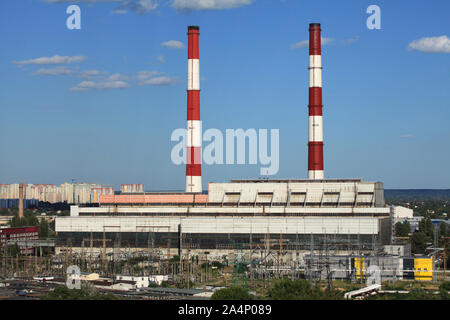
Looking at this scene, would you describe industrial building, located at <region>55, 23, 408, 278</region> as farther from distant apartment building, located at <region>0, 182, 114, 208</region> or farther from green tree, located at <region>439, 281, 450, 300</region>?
distant apartment building, located at <region>0, 182, 114, 208</region>

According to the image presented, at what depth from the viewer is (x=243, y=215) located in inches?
1977

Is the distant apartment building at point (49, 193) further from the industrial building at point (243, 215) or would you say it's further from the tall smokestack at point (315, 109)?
the tall smokestack at point (315, 109)

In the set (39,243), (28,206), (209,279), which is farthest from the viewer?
(28,206)

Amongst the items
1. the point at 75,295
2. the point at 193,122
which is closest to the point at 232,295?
the point at 75,295

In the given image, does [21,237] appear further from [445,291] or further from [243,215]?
[445,291]

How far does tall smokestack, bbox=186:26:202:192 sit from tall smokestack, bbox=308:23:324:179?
23.4ft

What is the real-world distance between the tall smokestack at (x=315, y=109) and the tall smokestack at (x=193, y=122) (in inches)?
281

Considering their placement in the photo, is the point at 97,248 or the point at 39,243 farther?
the point at 39,243

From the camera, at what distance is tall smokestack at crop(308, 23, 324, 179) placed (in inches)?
2034

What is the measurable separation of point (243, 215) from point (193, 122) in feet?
22.6
